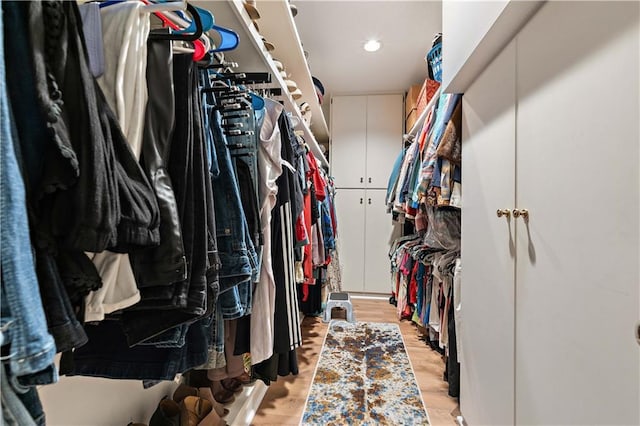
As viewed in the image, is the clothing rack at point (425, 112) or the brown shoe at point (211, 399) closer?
the brown shoe at point (211, 399)

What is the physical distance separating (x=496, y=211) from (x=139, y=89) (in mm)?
1090

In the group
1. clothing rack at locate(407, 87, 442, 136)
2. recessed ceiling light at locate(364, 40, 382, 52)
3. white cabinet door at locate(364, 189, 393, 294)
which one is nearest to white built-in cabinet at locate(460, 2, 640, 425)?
clothing rack at locate(407, 87, 442, 136)

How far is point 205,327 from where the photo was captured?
68 centimetres

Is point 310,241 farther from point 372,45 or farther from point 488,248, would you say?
point 372,45

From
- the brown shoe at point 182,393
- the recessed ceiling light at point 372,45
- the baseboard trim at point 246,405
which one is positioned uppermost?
the recessed ceiling light at point 372,45

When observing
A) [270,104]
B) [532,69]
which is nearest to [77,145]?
[270,104]

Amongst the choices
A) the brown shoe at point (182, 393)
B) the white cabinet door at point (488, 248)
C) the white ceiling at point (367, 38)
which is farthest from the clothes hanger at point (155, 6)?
the white ceiling at point (367, 38)

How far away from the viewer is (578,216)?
2.20 feet

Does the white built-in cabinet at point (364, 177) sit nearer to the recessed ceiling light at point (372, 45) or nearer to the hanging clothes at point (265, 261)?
the recessed ceiling light at point (372, 45)

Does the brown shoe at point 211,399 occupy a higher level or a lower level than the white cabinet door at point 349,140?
lower

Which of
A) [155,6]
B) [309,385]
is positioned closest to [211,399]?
[309,385]

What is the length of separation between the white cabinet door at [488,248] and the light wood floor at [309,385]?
0.17 m

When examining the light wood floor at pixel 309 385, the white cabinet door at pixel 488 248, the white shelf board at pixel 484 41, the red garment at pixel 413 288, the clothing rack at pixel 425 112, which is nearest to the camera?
the white shelf board at pixel 484 41

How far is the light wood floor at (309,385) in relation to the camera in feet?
4.60
